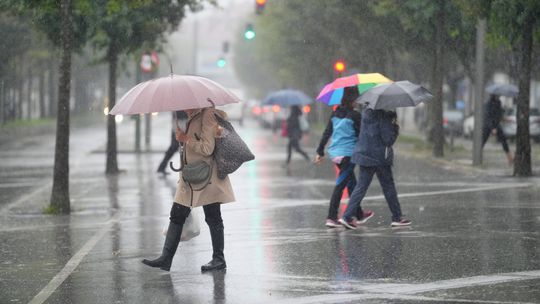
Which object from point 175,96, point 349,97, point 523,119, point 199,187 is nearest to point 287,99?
point 523,119

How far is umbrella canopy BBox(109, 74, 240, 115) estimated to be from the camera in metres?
9.94

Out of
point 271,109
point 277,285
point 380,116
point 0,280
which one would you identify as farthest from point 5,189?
point 271,109

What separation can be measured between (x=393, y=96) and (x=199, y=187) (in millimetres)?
3664

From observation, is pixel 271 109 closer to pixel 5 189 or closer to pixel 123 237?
pixel 5 189

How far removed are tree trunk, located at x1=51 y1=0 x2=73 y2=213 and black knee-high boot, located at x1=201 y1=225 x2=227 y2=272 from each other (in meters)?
6.18

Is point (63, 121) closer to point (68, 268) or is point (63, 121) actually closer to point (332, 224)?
point (332, 224)

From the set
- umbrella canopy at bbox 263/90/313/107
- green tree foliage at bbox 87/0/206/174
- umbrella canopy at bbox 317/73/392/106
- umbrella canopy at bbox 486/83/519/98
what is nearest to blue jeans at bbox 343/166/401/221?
umbrella canopy at bbox 317/73/392/106

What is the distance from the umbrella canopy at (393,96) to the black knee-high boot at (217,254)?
3.26m

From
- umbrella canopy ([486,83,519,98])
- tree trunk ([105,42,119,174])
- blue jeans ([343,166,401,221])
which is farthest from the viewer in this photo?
umbrella canopy ([486,83,519,98])

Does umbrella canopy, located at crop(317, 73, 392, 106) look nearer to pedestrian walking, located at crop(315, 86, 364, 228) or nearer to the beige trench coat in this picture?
pedestrian walking, located at crop(315, 86, 364, 228)

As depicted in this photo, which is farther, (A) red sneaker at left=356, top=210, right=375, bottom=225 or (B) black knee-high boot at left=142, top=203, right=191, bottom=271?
(A) red sneaker at left=356, top=210, right=375, bottom=225

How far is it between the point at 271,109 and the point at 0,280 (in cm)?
5736

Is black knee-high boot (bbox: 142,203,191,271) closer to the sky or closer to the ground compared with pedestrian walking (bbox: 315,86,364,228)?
closer to the ground

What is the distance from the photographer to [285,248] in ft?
39.0
